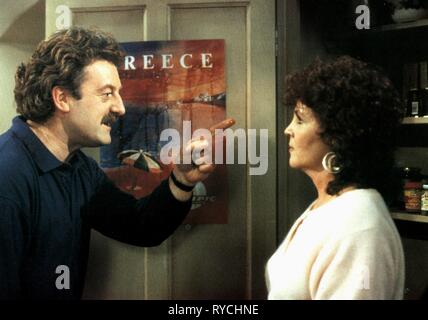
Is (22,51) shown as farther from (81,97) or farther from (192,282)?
(192,282)

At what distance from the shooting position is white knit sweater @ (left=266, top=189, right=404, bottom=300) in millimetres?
1180

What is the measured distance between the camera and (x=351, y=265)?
118 cm

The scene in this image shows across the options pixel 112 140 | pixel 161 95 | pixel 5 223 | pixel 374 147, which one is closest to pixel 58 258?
pixel 5 223

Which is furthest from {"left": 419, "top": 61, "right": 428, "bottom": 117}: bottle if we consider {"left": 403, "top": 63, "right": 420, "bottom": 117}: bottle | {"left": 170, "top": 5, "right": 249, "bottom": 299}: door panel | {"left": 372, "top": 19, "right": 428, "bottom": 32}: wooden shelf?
{"left": 170, "top": 5, "right": 249, "bottom": 299}: door panel

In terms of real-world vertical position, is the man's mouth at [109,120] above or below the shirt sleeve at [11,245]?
above

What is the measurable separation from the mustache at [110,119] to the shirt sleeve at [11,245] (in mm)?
352

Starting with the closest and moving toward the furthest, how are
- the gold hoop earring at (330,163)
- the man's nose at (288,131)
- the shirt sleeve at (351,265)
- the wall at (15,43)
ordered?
the shirt sleeve at (351,265), the gold hoop earring at (330,163), the man's nose at (288,131), the wall at (15,43)

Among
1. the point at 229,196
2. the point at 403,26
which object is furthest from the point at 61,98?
the point at 403,26

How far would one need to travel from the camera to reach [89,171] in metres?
1.54

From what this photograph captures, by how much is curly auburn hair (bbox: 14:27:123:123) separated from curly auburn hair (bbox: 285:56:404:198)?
2.01 feet

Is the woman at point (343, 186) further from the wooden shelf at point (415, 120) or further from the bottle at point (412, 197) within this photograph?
the bottle at point (412, 197)

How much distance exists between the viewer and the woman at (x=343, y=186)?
3.89ft

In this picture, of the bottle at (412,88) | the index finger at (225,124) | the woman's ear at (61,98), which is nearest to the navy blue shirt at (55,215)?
the woman's ear at (61,98)
